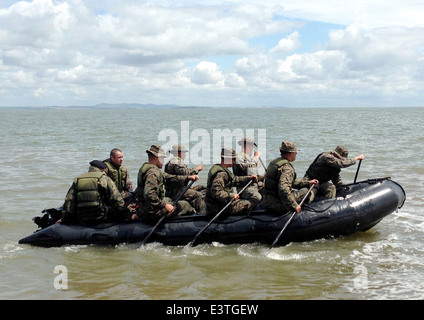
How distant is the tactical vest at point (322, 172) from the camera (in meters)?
9.48

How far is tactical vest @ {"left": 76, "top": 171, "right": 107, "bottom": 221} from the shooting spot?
852 centimetres

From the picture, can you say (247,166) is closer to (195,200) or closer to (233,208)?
(233,208)

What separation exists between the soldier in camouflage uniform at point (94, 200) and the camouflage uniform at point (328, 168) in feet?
12.5

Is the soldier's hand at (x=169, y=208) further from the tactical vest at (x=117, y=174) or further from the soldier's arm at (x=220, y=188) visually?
the tactical vest at (x=117, y=174)

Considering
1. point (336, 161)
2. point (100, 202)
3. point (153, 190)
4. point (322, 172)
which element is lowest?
point (100, 202)

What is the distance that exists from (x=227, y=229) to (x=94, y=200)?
250 centimetres

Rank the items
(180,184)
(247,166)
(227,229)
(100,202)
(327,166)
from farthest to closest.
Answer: (180,184) < (327,166) < (247,166) < (227,229) < (100,202)

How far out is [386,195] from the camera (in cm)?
952

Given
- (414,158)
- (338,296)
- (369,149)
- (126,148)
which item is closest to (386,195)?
(338,296)

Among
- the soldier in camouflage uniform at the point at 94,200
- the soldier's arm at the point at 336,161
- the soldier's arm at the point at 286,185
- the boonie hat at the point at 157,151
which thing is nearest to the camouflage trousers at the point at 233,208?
the soldier's arm at the point at 286,185

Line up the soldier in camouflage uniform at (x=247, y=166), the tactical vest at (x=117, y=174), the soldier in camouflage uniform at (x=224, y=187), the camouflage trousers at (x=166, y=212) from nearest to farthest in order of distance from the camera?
the soldier in camouflage uniform at (x=224, y=187), the camouflage trousers at (x=166, y=212), the soldier in camouflage uniform at (x=247, y=166), the tactical vest at (x=117, y=174)

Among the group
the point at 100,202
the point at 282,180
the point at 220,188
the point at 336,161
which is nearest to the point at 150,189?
the point at 100,202

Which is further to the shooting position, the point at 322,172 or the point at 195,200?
the point at 195,200

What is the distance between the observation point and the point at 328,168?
31.1 feet
